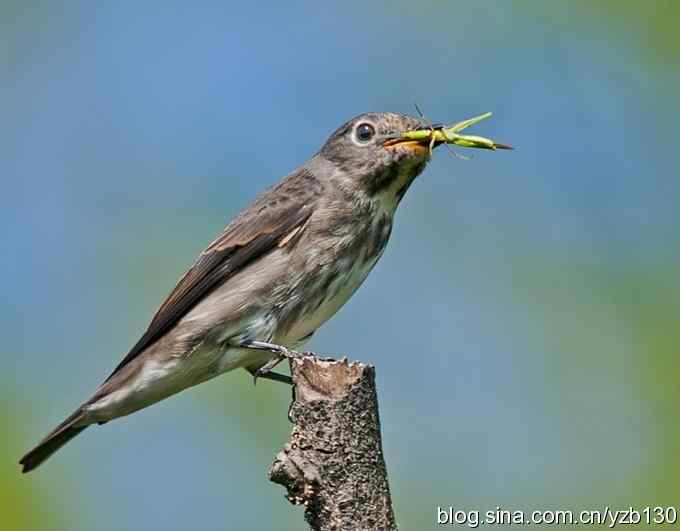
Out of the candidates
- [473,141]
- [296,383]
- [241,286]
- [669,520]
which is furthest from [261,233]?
[669,520]

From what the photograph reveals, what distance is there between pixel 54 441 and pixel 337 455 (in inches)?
122

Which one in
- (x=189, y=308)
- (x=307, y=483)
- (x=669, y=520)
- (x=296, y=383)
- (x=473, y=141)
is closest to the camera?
(x=307, y=483)

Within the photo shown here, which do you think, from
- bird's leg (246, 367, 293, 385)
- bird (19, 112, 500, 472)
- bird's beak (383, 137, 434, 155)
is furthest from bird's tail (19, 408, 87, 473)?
bird's beak (383, 137, 434, 155)

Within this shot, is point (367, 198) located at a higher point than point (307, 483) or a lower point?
higher

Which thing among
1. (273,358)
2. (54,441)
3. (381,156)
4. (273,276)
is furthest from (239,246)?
(54,441)

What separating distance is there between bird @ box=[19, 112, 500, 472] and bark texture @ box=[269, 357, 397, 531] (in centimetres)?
150

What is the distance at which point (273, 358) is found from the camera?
6.75 m

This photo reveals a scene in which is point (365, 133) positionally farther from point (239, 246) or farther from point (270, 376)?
point (270, 376)

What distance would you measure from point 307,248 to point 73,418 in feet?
6.48

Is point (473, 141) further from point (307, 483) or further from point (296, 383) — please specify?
point (307, 483)

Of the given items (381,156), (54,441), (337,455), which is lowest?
(337,455)

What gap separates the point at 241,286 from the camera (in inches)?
265

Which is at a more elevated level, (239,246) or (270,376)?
(239,246)

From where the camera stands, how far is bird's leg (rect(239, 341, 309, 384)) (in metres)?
6.30
